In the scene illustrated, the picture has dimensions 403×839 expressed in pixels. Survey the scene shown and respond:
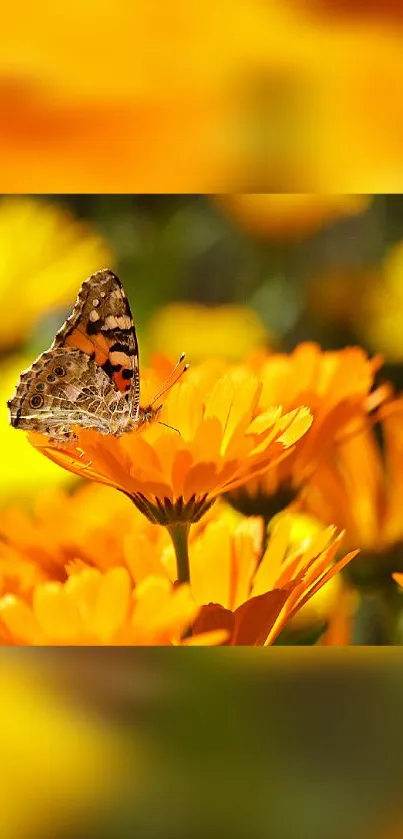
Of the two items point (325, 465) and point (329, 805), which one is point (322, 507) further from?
point (329, 805)

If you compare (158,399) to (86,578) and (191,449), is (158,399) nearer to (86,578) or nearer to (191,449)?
(191,449)

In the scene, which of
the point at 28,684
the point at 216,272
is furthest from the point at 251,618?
the point at 216,272

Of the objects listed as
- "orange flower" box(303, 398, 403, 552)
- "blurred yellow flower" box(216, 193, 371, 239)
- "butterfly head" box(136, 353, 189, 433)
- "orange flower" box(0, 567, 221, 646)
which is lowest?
"orange flower" box(0, 567, 221, 646)

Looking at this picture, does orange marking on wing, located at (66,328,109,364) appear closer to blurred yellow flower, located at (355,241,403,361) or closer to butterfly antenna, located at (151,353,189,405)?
butterfly antenna, located at (151,353,189,405)

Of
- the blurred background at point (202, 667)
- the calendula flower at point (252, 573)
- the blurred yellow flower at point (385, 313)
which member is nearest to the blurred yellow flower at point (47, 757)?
the blurred background at point (202, 667)

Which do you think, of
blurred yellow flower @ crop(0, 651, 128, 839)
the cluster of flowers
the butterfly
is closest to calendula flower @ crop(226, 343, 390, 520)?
the cluster of flowers

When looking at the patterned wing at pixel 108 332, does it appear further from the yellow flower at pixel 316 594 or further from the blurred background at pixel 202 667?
the yellow flower at pixel 316 594
